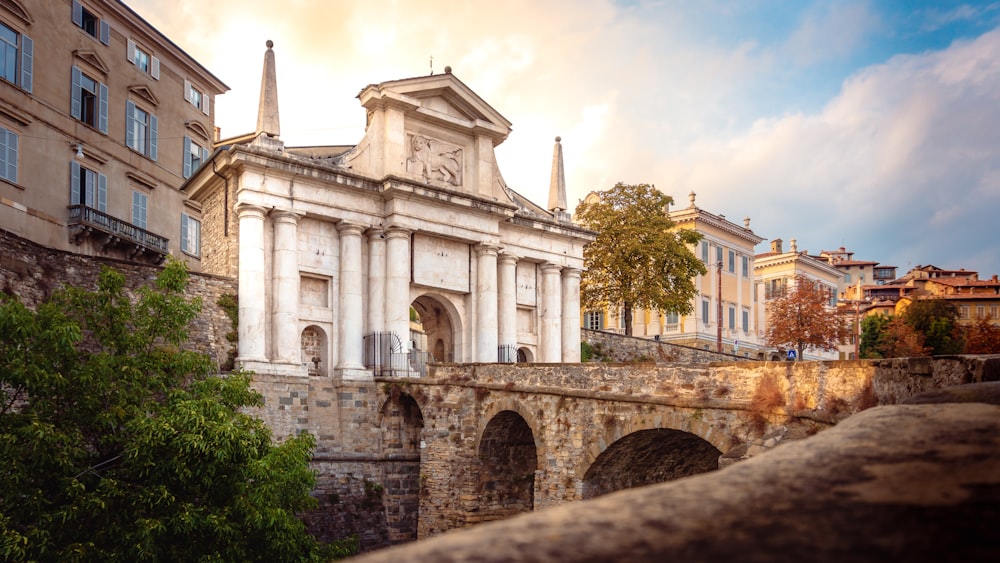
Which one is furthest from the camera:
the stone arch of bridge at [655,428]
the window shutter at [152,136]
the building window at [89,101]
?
the window shutter at [152,136]

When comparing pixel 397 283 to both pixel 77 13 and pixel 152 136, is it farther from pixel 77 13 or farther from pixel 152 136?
pixel 77 13

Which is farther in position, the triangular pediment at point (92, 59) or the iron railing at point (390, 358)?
the triangular pediment at point (92, 59)

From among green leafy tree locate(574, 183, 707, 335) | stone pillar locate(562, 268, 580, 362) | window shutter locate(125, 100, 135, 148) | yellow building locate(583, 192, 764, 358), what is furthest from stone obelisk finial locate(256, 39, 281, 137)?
yellow building locate(583, 192, 764, 358)

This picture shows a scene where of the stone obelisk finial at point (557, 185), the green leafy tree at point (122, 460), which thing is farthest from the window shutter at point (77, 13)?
the stone obelisk finial at point (557, 185)

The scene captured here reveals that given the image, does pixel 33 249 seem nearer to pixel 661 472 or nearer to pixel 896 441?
pixel 661 472

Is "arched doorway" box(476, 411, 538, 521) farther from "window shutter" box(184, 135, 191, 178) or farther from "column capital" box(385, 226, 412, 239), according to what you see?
"window shutter" box(184, 135, 191, 178)

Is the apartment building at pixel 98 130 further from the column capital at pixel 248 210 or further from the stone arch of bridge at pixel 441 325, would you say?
the stone arch of bridge at pixel 441 325

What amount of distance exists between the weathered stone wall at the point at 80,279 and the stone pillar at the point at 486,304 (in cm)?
903

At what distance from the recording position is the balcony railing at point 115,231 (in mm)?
31062

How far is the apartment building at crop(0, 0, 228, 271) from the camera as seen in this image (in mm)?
28906

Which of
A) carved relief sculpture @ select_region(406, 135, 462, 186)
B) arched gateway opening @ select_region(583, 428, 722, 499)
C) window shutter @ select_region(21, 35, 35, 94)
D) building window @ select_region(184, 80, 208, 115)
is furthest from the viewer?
building window @ select_region(184, 80, 208, 115)

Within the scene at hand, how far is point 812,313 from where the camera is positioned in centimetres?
4525

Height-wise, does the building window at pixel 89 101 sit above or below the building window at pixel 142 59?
below

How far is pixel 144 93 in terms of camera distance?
119ft
